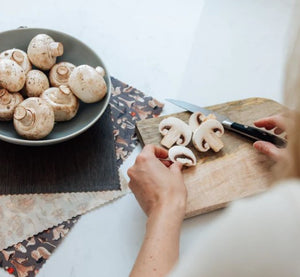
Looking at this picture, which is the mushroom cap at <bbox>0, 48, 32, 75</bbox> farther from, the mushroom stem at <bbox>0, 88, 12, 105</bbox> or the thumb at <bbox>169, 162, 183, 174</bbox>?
the thumb at <bbox>169, 162, 183, 174</bbox>

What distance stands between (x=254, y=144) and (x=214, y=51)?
0.36m

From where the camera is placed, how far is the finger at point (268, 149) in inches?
32.2

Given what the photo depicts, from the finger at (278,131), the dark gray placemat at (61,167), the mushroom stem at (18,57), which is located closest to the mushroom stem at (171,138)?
the dark gray placemat at (61,167)

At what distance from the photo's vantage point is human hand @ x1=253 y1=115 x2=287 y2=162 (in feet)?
2.68

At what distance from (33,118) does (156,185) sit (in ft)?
0.83

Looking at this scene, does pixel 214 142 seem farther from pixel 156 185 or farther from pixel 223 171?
pixel 156 185

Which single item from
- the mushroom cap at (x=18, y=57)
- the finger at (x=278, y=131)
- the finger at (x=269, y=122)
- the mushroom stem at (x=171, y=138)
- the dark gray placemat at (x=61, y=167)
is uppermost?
the mushroom cap at (x=18, y=57)

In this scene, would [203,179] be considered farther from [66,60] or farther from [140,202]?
[66,60]

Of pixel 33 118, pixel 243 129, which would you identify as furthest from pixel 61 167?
pixel 243 129

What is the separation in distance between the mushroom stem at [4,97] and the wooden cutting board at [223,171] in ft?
0.86

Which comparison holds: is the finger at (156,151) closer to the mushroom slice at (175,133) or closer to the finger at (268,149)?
the mushroom slice at (175,133)

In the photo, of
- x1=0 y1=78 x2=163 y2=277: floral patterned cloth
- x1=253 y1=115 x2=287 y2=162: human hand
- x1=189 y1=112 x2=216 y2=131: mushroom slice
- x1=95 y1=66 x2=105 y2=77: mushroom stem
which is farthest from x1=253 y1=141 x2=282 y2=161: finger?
x1=95 y1=66 x2=105 y2=77: mushroom stem

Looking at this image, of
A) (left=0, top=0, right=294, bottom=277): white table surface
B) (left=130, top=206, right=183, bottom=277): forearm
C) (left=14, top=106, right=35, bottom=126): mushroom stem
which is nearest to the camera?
(left=130, top=206, right=183, bottom=277): forearm

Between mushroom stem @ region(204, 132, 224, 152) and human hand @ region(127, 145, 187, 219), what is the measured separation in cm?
9
